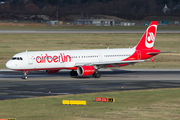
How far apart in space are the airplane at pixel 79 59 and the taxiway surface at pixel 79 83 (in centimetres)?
155

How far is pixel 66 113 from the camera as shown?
80.8ft

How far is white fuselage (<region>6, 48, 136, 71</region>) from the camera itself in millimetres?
45438

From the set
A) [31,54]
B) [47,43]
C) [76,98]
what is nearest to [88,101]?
[76,98]

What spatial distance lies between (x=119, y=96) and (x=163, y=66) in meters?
32.7

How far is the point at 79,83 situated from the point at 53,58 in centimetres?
603

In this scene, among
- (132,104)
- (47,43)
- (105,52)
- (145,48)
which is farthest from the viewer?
(47,43)

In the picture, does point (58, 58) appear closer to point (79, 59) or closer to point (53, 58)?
point (53, 58)

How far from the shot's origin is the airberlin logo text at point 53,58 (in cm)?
4616

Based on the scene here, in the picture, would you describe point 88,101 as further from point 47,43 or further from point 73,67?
point 47,43

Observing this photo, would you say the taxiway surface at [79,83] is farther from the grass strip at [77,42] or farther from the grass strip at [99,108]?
the grass strip at [77,42]

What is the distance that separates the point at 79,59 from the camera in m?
49.1

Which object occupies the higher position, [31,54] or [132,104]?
[31,54]

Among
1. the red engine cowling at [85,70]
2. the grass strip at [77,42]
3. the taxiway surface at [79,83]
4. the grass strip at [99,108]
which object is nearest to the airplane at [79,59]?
the red engine cowling at [85,70]

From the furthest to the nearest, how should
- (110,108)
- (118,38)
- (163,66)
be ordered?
(118,38)
(163,66)
(110,108)
